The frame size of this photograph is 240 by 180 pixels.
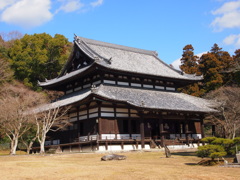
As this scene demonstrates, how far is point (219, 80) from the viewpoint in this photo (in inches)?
2120

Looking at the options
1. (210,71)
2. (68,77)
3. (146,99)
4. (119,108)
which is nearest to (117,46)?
(68,77)

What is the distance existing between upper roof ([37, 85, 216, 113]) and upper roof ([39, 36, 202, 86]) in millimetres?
2250

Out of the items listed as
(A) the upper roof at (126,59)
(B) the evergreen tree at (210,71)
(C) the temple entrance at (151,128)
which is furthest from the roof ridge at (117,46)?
(B) the evergreen tree at (210,71)

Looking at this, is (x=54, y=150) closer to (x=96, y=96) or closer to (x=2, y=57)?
(x=96, y=96)

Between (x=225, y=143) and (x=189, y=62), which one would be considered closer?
(x=225, y=143)

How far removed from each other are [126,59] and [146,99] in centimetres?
848

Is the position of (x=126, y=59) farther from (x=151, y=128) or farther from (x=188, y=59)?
(x=188, y=59)

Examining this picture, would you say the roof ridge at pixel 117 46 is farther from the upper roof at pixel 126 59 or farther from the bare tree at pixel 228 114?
the bare tree at pixel 228 114

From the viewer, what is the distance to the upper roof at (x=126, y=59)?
34750 millimetres

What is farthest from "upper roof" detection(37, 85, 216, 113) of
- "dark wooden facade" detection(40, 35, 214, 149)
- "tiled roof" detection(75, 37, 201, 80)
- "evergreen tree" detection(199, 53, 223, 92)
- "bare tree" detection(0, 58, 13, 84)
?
"evergreen tree" detection(199, 53, 223, 92)

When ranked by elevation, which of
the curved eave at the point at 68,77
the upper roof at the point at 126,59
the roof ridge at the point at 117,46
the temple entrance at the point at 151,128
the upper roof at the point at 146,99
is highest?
the roof ridge at the point at 117,46

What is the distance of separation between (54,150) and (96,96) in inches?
334

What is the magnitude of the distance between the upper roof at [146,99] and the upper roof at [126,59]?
7.38 feet

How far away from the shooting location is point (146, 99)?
106ft
